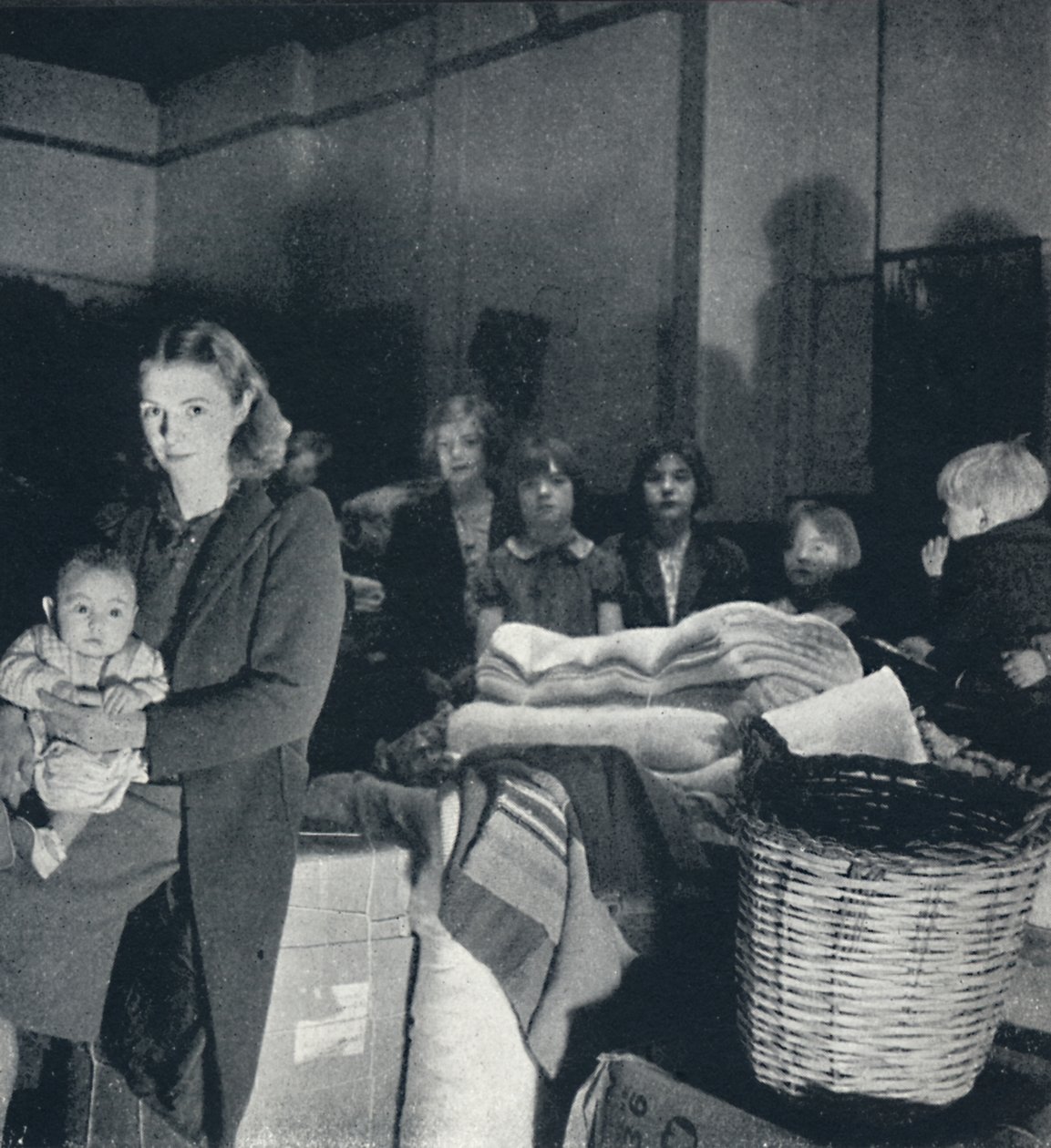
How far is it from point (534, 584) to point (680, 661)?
0.70 meters

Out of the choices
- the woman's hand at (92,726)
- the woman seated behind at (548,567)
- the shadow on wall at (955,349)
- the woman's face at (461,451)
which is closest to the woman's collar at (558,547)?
the woman seated behind at (548,567)

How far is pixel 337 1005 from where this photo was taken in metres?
2.07

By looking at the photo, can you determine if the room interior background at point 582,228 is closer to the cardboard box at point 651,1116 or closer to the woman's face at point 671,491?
the woman's face at point 671,491

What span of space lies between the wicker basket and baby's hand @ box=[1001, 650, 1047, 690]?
18.8 inches

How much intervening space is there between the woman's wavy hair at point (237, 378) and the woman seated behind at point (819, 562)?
128 centimetres

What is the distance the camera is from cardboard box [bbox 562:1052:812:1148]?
1695 mm

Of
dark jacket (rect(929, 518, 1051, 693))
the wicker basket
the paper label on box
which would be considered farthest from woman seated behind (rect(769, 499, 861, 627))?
the paper label on box

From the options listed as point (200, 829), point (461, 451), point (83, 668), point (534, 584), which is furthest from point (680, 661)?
point (461, 451)

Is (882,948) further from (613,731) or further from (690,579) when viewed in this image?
(690,579)

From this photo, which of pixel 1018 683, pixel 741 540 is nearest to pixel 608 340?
pixel 741 540

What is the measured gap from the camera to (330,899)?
6.74ft

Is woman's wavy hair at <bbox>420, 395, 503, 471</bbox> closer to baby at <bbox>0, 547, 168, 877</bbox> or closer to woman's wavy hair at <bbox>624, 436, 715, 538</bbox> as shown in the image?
woman's wavy hair at <bbox>624, 436, 715, 538</bbox>

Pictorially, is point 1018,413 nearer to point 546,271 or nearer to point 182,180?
point 546,271

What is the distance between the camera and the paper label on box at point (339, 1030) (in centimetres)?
203
